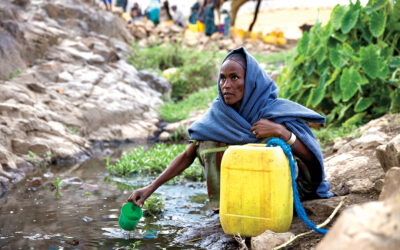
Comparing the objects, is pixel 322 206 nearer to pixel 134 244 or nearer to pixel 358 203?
pixel 358 203

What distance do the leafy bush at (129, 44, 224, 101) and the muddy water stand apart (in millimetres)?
7624

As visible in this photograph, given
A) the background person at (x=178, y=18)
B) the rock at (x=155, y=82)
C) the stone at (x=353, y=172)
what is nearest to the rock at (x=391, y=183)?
the stone at (x=353, y=172)

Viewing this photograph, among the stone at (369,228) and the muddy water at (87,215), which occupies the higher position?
the stone at (369,228)

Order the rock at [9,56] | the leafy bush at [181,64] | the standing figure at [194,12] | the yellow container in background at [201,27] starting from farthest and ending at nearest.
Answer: the standing figure at [194,12], the yellow container in background at [201,27], the leafy bush at [181,64], the rock at [9,56]

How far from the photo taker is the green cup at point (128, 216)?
282cm

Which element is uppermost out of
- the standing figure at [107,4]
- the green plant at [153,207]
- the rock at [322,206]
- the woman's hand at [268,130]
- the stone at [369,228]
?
the standing figure at [107,4]

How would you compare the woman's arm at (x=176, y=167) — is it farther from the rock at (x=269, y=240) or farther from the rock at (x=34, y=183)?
the rock at (x=34, y=183)

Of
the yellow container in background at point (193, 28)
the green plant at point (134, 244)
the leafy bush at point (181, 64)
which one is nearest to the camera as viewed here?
the green plant at point (134, 244)

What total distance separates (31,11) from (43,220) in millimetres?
9501

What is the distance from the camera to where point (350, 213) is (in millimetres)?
1283

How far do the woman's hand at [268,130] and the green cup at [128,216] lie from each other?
37.1 inches

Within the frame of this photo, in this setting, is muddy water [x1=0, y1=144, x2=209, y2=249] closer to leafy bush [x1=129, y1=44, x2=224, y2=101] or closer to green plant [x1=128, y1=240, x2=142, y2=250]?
green plant [x1=128, y1=240, x2=142, y2=250]

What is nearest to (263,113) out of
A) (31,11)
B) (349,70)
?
(349,70)

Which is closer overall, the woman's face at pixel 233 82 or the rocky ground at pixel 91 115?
the rocky ground at pixel 91 115
